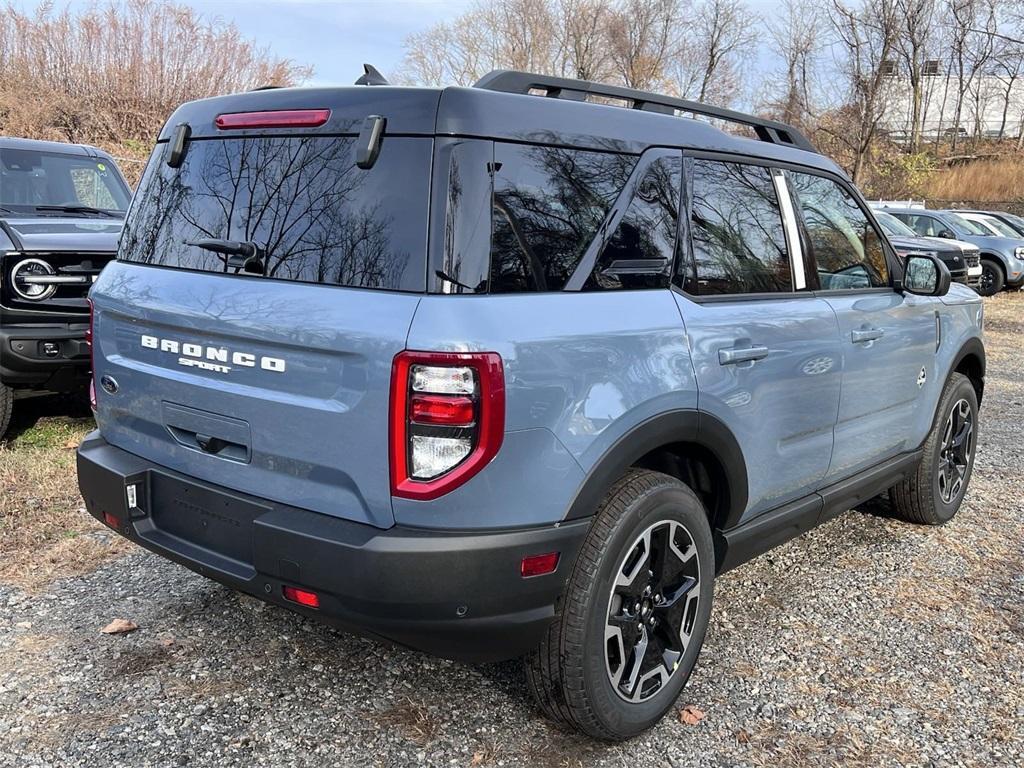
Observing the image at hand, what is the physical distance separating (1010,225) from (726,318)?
20245 mm

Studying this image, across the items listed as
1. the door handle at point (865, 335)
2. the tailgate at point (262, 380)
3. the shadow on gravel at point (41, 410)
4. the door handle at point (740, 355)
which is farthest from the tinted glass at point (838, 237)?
the shadow on gravel at point (41, 410)

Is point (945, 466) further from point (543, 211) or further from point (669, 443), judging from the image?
point (543, 211)

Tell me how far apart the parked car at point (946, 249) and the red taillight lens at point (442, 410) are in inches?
522

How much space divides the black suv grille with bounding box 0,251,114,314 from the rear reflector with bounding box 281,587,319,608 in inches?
146

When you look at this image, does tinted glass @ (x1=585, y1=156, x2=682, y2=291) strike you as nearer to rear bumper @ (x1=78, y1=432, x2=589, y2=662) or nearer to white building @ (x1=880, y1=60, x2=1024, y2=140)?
rear bumper @ (x1=78, y1=432, x2=589, y2=662)

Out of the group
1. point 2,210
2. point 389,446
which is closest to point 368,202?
point 389,446

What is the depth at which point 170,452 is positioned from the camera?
9.05 ft

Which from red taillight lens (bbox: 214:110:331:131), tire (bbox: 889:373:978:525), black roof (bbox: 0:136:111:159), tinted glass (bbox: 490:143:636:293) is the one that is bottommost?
tire (bbox: 889:373:978:525)

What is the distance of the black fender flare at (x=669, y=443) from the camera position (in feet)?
8.01

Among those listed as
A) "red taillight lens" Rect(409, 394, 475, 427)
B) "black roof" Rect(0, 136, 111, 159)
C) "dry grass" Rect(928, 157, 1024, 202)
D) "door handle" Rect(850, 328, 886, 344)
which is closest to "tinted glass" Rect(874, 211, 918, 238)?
"door handle" Rect(850, 328, 886, 344)

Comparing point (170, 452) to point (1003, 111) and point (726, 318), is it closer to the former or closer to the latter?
point (726, 318)

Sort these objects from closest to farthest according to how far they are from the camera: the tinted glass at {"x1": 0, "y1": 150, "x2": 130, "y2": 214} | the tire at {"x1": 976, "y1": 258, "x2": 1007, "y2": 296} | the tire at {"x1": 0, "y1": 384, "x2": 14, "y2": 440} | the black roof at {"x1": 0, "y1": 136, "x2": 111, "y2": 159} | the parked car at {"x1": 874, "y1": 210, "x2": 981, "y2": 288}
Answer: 1. the tire at {"x1": 0, "y1": 384, "x2": 14, "y2": 440}
2. the tinted glass at {"x1": 0, "y1": 150, "x2": 130, "y2": 214}
3. the black roof at {"x1": 0, "y1": 136, "x2": 111, "y2": 159}
4. the parked car at {"x1": 874, "y1": 210, "x2": 981, "y2": 288}
5. the tire at {"x1": 976, "y1": 258, "x2": 1007, "y2": 296}

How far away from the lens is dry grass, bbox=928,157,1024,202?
102 feet

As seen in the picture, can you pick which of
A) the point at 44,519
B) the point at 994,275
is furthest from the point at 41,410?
the point at 994,275
